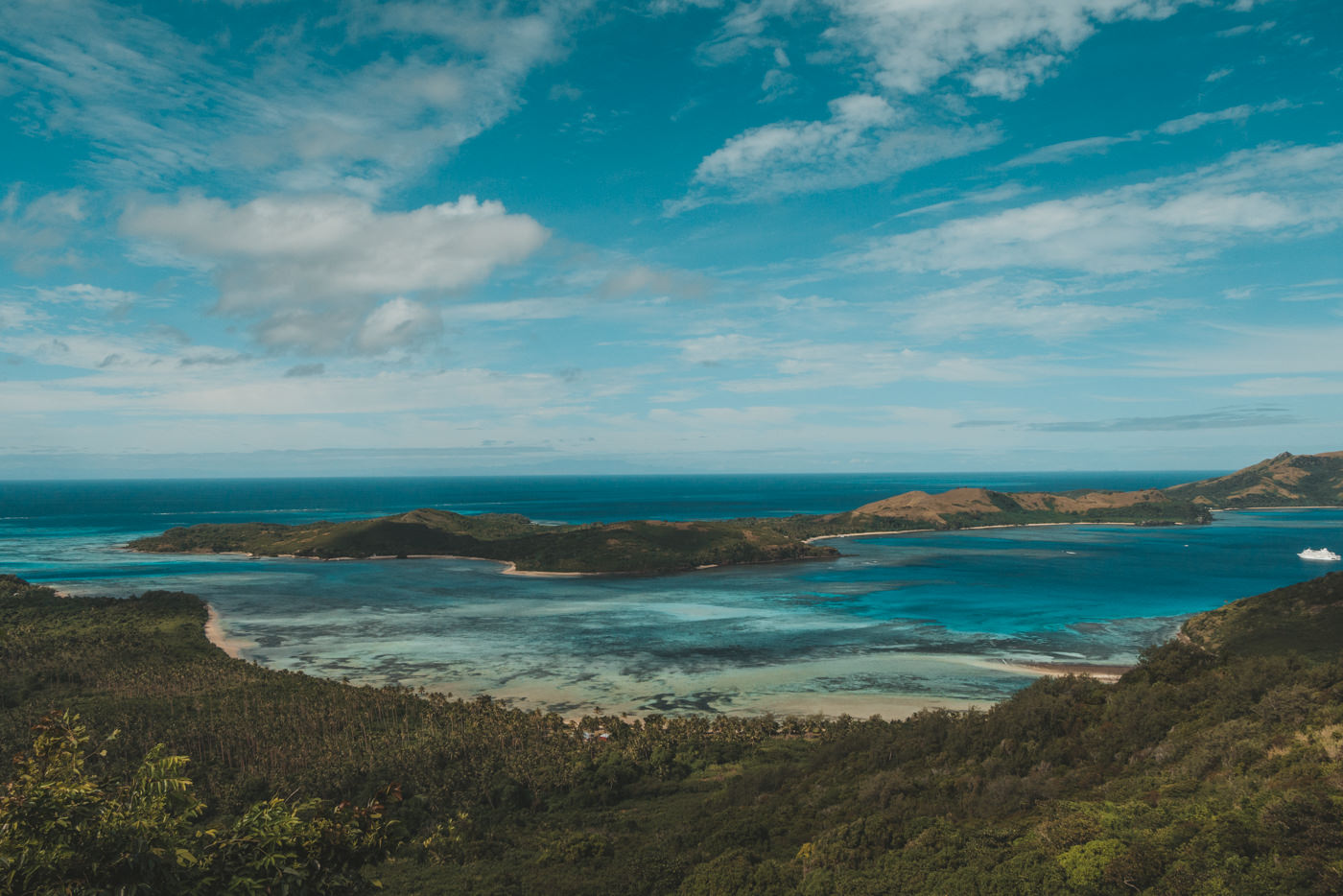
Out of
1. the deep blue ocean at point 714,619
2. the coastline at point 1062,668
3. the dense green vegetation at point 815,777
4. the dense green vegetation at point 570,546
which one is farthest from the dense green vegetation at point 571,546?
the dense green vegetation at point 815,777

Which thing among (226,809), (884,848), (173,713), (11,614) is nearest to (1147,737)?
(884,848)

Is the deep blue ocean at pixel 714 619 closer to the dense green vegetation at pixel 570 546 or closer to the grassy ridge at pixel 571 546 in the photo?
the grassy ridge at pixel 571 546

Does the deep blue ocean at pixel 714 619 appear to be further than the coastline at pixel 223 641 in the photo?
No

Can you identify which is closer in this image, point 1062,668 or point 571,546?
point 1062,668

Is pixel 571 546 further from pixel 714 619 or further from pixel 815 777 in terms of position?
pixel 815 777

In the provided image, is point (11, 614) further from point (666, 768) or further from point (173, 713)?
point (666, 768)

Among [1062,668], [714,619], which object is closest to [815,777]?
[1062,668]

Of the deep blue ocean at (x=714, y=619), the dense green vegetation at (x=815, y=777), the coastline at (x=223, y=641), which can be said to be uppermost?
the dense green vegetation at (x=815, y=777)

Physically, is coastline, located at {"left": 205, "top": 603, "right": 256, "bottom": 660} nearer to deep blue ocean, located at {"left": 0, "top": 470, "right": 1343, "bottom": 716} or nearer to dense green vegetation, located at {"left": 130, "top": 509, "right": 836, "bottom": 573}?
deep blue ocean, located at {"left": 0, "top": 470, "right": 1343, "bottom": 716}

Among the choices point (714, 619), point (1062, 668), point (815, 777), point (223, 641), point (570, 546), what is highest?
point (570, 546)
